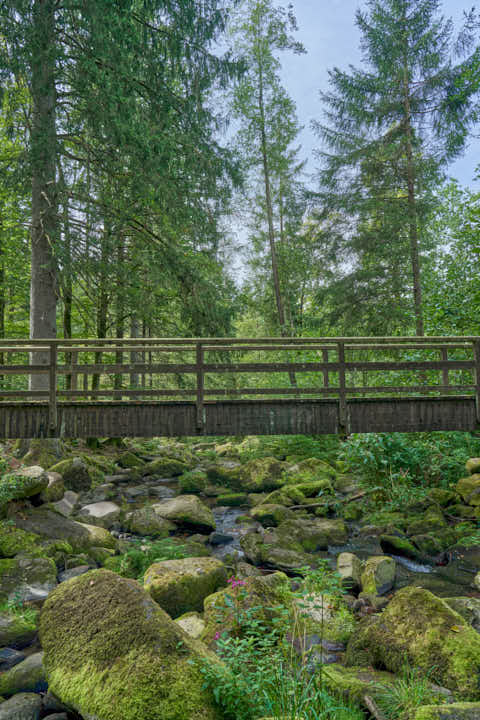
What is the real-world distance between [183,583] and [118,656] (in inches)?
81.9

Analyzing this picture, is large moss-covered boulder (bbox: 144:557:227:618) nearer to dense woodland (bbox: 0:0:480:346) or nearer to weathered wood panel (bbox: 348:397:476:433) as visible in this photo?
weathered wood panel (bbox: 348:397:476:433)

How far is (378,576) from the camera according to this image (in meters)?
5.90

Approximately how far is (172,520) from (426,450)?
18.5ft

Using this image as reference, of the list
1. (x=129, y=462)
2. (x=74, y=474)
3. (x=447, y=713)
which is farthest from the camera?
(x=129, y=462)

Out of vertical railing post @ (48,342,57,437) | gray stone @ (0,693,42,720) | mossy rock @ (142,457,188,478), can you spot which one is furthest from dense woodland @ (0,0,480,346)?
gray stone @ (0,693,42,720)

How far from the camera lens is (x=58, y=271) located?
8.83 metres

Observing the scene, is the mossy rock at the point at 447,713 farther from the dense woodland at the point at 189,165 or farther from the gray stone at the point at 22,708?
the dense woodland at the point at 189,165

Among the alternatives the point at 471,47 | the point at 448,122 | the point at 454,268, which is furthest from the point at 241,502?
the point at 471,47

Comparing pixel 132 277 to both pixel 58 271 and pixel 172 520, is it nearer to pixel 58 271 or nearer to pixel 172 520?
pixel 58 271

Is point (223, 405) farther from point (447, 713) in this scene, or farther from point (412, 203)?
point (412, 203)

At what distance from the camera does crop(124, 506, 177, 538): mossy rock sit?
26.3 ft

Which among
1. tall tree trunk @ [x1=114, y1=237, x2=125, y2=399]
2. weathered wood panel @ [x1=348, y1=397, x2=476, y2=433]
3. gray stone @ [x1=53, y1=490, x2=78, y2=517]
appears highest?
tall tree trunk @ [x1=114, y1=237, x2=125, y2=399]

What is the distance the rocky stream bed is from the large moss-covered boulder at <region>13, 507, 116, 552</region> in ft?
0.09

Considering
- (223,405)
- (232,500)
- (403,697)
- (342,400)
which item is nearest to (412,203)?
(342,400)
